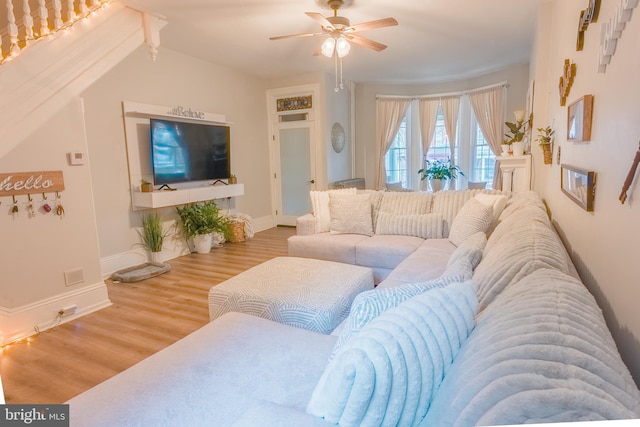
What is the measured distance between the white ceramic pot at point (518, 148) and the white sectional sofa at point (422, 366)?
265cm

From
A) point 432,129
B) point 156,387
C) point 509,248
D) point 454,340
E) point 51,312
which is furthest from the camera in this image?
point 432,129

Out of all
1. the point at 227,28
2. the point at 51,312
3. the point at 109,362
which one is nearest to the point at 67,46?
the point at 227,28

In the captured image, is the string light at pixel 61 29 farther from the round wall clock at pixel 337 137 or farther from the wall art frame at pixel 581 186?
the round wall clock at pixel 337 137

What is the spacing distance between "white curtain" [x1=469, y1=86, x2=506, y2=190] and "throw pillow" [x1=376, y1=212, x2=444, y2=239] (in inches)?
126

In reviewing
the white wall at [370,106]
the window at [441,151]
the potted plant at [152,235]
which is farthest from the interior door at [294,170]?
the potted plant at [152,235]

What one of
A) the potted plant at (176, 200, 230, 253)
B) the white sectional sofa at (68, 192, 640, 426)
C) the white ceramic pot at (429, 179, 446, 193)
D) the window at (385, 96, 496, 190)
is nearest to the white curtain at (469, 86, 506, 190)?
the window at (385, 96, 496, 190)

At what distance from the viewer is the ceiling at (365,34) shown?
3377mm

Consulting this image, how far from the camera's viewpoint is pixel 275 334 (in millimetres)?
1579

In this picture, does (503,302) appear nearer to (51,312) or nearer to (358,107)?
(51,312)

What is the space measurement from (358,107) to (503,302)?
6407 mm

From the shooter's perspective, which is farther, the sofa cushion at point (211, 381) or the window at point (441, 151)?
the window at point (441, 151)

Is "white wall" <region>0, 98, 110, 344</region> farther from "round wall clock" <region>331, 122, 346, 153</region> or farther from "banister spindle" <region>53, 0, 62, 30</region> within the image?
"round wall clock" <region>331, 122, 346, 153</region>

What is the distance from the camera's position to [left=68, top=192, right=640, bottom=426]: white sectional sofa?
0.59 meters

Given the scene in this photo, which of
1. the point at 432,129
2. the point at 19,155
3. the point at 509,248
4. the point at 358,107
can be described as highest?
the point at 358,107
